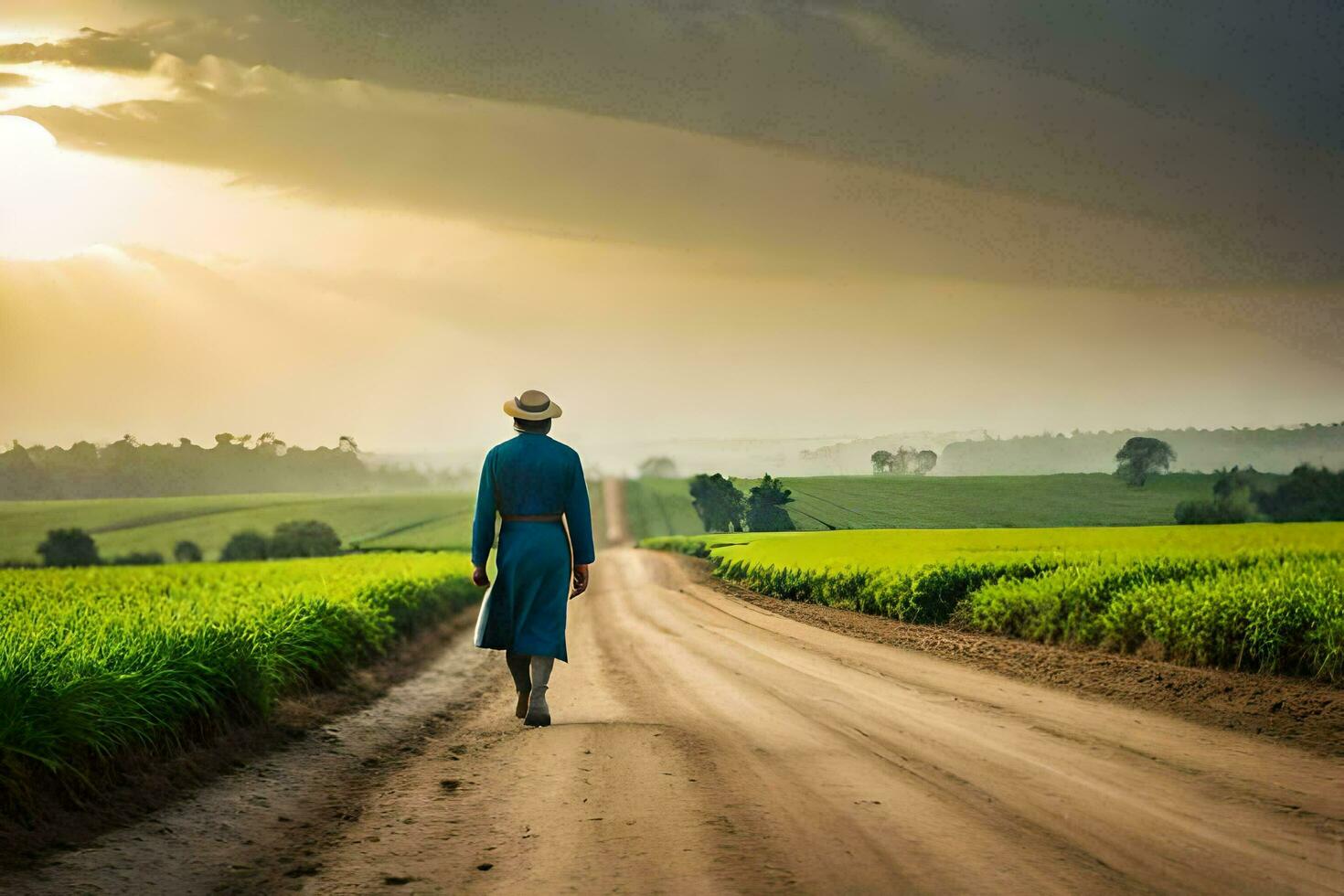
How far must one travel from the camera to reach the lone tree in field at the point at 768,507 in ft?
50.2

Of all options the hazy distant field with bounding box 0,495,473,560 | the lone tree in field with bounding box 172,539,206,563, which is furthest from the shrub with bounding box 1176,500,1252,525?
the lone tree in field with bounding box 172,539,206,563

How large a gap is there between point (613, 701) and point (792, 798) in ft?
14.5

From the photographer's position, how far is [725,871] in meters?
4.44

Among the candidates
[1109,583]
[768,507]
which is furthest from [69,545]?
[1109,583]

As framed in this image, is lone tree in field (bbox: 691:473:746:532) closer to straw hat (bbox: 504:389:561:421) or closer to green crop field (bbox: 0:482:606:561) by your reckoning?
straw hat (bbox: 504:389:561:421)

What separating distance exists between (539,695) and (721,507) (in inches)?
340

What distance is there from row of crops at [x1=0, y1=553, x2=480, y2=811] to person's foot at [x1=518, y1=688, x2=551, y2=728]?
2.21 m

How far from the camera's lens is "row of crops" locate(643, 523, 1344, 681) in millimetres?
11500

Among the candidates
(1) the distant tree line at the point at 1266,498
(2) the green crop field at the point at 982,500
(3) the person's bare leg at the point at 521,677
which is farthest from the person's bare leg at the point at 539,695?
(1) the distant tree line at the point at 1266,498

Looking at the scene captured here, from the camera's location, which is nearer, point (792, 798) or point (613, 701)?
point (792, 798)

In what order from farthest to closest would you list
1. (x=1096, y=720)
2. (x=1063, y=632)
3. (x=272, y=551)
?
(x=272, y=551), (x=1063, y=632), (x=1096, y=720)

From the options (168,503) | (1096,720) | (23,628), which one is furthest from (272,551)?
(1096,720)

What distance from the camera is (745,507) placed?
16188 mm

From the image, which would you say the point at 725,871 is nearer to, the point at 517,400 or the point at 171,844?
the point at 171,844
